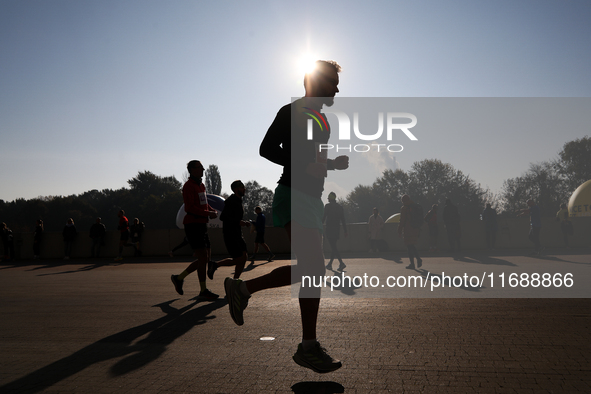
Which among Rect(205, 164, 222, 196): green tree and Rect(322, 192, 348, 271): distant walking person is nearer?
Rect(322, 192, 348, 271): distant walking person

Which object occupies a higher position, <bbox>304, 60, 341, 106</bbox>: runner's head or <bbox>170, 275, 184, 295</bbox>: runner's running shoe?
<bbox>304, 60, 341, 106</bbox>: runner's head

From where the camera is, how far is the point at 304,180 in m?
3.22

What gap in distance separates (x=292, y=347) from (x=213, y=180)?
→ 95.9 m

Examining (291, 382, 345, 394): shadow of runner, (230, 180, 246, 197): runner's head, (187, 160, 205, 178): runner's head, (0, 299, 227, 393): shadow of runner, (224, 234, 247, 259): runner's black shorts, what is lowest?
(0, 299, 227, 393): shadow of runner

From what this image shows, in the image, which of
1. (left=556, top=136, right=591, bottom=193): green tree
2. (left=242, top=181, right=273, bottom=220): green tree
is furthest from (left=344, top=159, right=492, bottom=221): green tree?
(left=242, top=181, right=273, bottom=220): green tree

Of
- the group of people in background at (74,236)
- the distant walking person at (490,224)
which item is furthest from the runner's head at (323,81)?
the group of people in background at (74,236)

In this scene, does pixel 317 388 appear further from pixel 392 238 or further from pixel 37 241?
pixel 37 241

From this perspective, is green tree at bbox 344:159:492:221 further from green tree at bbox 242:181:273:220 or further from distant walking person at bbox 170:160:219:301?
distant walking person at bbox 170:160:219:301

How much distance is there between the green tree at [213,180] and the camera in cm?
9681

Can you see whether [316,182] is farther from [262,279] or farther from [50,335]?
[50,335]

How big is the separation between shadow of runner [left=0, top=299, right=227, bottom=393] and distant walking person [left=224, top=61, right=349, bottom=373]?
890 mm

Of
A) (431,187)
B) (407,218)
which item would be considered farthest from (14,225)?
(407,218)

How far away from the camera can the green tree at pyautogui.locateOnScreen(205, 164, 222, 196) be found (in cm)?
9681

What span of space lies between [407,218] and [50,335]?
27.3ft
